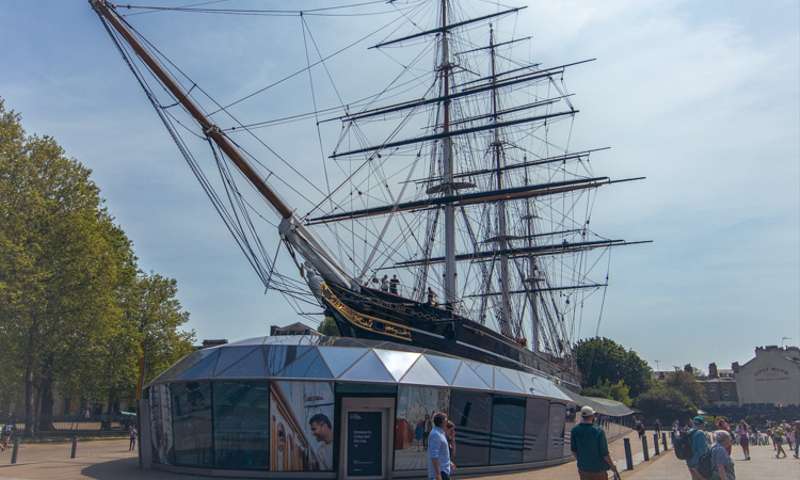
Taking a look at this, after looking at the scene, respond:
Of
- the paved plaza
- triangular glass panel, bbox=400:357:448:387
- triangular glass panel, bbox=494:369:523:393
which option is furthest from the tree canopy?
triangular glass panel, bbox=494:369:523:393

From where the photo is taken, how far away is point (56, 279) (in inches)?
1134

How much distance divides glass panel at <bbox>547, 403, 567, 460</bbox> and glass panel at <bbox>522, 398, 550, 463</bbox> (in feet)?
1.28

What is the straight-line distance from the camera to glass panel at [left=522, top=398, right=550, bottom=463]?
61.8 ft

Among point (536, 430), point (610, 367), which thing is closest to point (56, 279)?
point (536, 430)

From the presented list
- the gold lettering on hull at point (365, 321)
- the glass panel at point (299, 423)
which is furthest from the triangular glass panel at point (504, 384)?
the glass panel at point (299, 423)

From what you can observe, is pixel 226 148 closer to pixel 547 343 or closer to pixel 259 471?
pixel 259 471

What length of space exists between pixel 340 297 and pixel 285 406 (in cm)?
690

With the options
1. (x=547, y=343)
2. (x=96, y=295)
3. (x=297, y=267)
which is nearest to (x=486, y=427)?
(x=297, y=267)

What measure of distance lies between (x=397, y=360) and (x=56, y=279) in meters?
20.0

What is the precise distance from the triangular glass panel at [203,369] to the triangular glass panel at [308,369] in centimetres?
203

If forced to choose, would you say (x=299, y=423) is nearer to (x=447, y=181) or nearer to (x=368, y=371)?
(x=368, y=371)

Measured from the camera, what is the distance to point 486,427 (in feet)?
56.6

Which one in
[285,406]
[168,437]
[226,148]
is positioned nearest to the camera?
[285,406]

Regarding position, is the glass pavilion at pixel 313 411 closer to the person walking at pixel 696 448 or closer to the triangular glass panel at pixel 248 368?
the triangular glass panel at pixel 248 368
